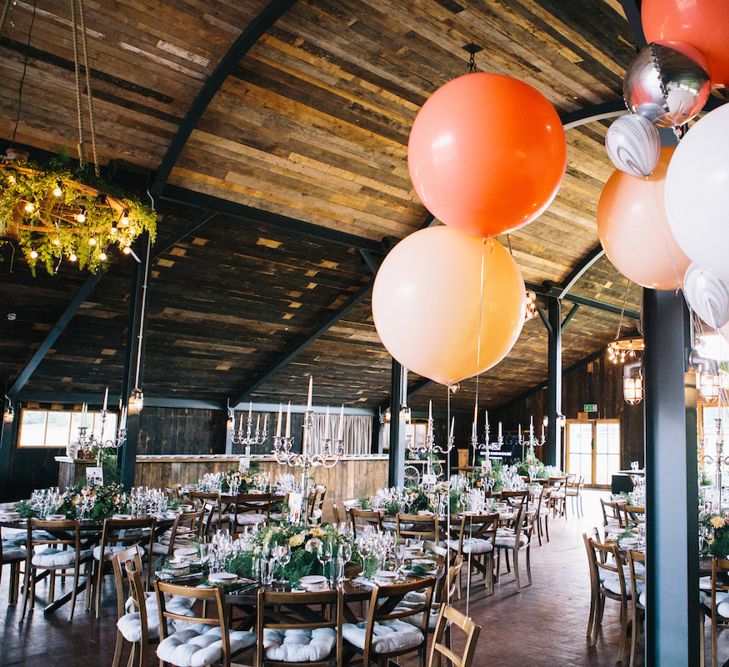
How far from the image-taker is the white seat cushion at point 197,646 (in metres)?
3.12

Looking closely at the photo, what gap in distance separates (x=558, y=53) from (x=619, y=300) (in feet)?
29.9

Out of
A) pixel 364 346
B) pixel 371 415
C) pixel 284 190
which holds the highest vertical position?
pixel 284 190

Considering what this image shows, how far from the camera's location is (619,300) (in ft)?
47.9

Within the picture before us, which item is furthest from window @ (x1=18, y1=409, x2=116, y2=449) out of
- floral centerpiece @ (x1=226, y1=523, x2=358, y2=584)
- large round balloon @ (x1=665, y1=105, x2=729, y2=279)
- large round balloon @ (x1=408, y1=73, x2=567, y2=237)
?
large round balloon @ (x1=665, y1=105, x2=729, y2=279)

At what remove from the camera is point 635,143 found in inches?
71.8

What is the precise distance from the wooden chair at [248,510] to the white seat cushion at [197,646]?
3264 millimetres

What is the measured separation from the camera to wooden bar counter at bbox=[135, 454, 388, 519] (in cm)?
1026

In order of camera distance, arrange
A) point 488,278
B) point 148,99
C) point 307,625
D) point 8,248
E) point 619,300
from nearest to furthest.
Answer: point 488,278 < point 307,625 < point 148,99 < point 8,248 < point 619,300

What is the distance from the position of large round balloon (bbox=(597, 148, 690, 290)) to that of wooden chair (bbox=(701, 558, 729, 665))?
2669 mm

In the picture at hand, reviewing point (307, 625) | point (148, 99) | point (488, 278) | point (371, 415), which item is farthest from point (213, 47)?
point (371, 415)

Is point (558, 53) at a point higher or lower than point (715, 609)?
higher

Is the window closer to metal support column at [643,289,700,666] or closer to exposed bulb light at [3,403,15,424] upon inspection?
exposed bulb light at [3,403,15,424]

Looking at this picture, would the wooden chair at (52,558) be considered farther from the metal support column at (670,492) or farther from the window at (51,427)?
the window at (51,427)

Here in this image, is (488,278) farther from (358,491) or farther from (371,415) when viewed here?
(371,415)
